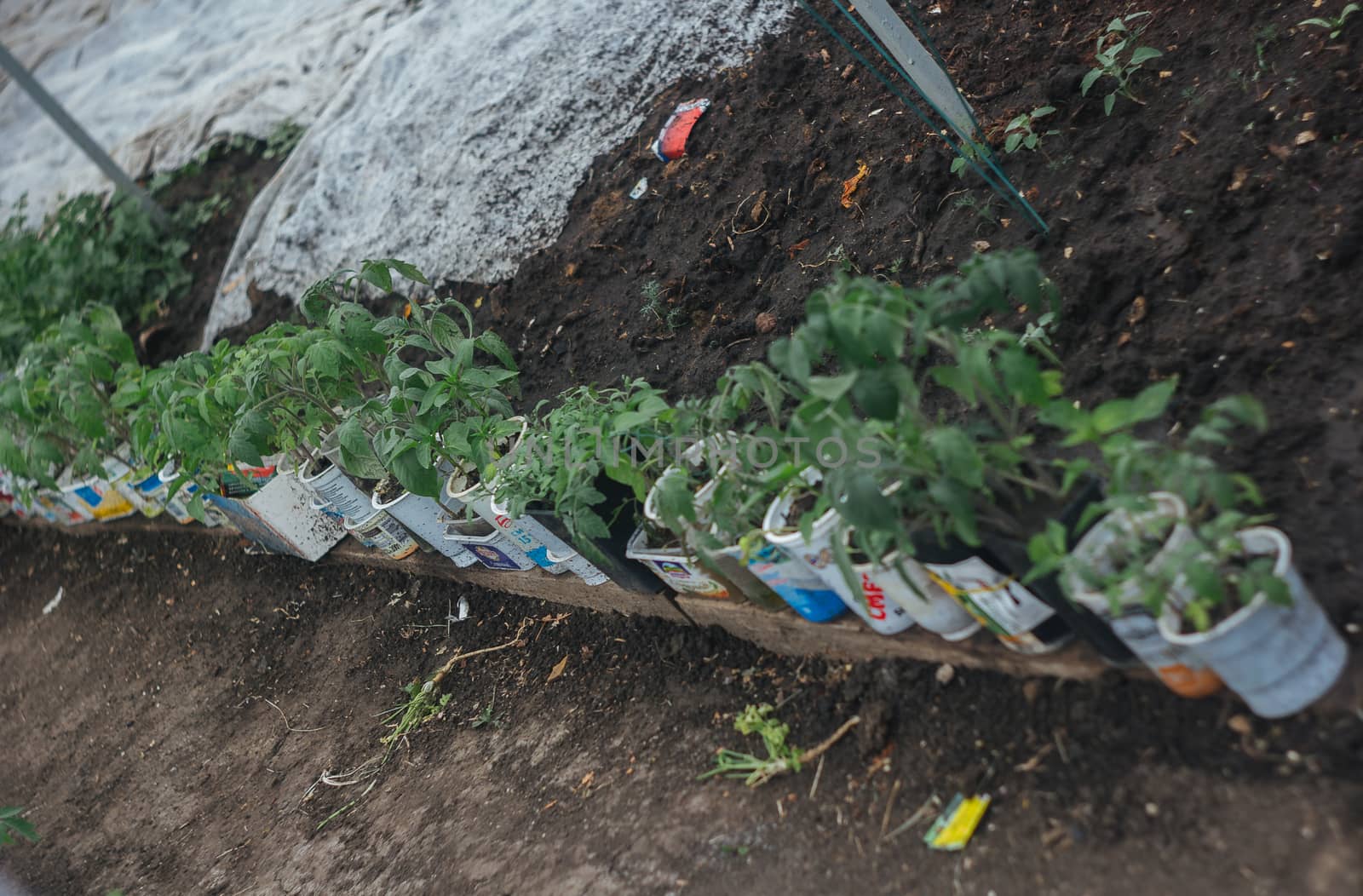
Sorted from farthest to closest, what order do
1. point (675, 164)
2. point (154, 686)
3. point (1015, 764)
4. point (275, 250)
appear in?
point (275, 250) → point (154, 686) → point (675, 164) → point (1015, 764)

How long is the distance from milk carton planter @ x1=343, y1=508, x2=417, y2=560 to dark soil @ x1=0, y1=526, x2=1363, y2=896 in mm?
129

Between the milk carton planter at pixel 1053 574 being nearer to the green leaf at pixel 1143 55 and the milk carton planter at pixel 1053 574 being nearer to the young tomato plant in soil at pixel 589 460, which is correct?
the young tomato plant in soil at pixel 589 460

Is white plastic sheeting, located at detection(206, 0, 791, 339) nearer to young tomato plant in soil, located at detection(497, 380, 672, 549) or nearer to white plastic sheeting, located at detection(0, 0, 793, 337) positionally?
white plastic sheeting, located at detection(0, 0, 793, 337)

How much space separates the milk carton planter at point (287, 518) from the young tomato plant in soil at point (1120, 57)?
2799 mm

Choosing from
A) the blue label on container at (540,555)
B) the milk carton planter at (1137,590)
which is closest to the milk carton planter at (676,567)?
the blue label on container at (540,555)

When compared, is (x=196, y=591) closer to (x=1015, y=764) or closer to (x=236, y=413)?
(x=236, y=413)

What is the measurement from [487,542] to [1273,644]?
77.5 inches

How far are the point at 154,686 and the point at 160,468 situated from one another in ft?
2.67

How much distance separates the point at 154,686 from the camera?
12.8 ft

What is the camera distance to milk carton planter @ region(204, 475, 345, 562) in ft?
12.2

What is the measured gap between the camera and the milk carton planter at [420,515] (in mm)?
3088

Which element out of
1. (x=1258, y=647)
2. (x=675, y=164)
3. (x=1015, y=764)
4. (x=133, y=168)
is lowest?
(x=1015, y=764)

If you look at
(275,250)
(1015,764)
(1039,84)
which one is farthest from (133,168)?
(1015,764)

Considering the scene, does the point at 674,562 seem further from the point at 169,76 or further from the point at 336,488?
the point at 169,76
